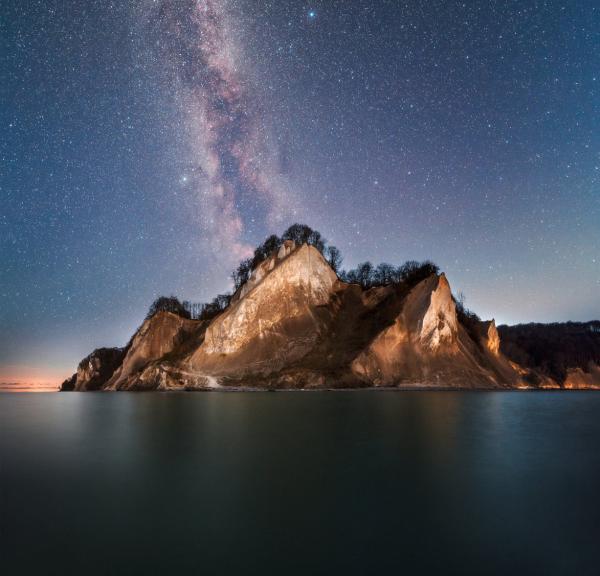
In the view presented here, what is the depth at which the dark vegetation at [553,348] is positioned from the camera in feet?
294

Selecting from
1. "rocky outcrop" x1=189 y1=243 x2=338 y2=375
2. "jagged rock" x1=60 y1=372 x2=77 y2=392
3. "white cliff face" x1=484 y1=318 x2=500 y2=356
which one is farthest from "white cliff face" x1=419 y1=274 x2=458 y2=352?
"jagged rock" x1=60 y1=372 x2=77 y2=392

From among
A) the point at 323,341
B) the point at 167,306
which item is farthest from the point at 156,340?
the point at 323,341

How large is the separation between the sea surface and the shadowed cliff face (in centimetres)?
3956

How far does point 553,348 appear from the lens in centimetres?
9362

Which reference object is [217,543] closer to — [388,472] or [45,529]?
[45,529]

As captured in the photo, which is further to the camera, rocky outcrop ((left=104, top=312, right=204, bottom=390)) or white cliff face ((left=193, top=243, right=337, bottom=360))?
rocky outcrop ((left=104, top=312, right=204, bottom=390))

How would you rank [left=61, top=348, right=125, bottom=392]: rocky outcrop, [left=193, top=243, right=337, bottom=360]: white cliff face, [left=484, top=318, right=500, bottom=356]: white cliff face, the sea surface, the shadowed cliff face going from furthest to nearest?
[left=61, top=348, right=125, bottom=392]: rocky outcrop, [left=484, top=318, right=500, bottom=356]: white cliff face, [left=193, top=243, right=337, bottom=360]: white cliff face, the shadowed cliff face, the sea surface

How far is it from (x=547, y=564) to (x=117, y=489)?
265 inches

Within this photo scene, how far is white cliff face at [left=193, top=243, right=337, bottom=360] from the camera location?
188 ft

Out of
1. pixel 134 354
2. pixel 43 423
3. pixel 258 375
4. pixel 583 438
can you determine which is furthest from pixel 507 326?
pixel 43 423

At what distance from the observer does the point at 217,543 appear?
189 inches

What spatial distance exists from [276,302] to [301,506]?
53.6m

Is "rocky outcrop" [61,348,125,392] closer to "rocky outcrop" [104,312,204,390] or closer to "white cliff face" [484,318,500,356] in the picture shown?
"rocky outcrop" [104,312,204,390]

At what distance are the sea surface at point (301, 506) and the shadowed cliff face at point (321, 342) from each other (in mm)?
39565
